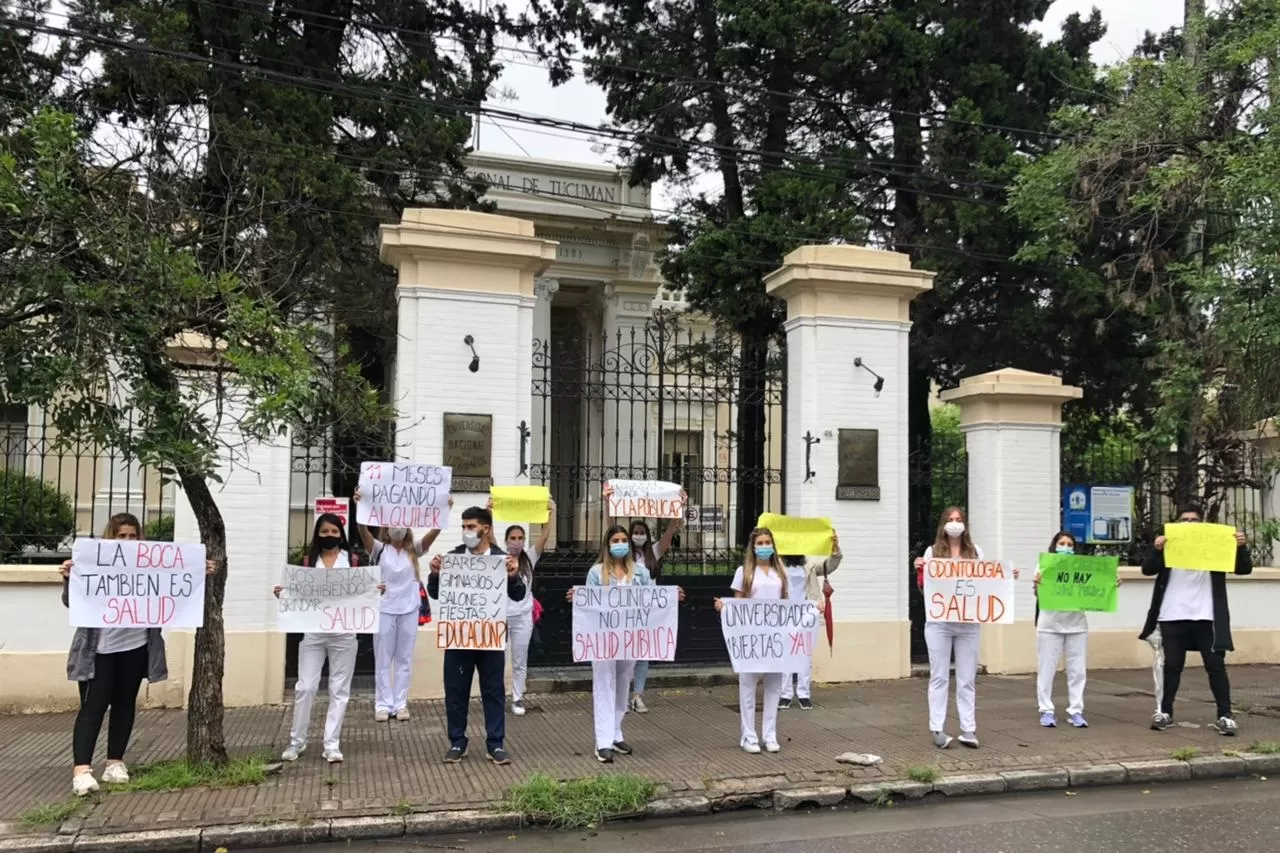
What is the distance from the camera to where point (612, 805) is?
6.01 m

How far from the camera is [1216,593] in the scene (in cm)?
831

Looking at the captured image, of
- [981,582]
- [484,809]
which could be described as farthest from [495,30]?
[484,809]

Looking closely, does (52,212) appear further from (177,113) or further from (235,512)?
(177,113)

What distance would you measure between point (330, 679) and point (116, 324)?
273cm

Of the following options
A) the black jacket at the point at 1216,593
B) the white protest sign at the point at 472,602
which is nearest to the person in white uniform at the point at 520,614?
the white protest sign at the point at 472,602

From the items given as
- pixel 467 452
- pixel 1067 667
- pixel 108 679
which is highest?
pixel 467 452

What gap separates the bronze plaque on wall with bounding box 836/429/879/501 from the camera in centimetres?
1034

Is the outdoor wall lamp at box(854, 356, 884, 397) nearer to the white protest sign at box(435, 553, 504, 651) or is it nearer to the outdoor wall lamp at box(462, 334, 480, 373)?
the outdoor wall lamp at box(462, 334, 480, 373)

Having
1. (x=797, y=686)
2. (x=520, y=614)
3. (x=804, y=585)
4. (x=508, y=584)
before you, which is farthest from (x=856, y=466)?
(x=508, y=584)

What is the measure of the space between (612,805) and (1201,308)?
28.0 feet

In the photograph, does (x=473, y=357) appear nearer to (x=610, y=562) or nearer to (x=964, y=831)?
(x=610, y=562)

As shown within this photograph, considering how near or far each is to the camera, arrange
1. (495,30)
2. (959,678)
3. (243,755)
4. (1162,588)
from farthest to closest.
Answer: (495,30)
(1162,588)
(959,678)
(243,755)

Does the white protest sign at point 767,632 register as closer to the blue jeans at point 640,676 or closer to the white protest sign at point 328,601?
the blue jeans at point 640,676

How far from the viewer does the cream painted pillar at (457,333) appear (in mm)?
9281
